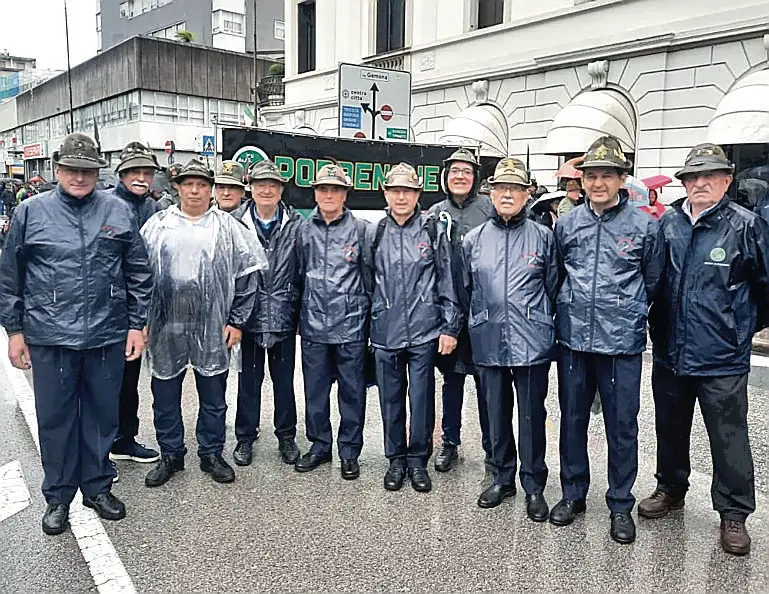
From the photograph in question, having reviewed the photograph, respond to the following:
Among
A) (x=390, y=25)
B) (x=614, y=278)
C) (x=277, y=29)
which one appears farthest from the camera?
(x=277, y=29)

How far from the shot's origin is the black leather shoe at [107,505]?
395cm

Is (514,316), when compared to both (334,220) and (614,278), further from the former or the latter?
(334,220)

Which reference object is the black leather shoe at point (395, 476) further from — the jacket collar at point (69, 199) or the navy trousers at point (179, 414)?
the jacket collar at point (69, 199)

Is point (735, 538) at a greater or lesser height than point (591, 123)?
lesser

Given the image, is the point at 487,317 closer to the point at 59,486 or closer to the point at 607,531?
the point at 607,531

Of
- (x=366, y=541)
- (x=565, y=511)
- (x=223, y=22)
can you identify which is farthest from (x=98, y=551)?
(x=223, y=22)

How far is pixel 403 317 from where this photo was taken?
14.2ft

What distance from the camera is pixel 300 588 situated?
3246 mm

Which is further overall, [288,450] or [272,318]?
[288,450]

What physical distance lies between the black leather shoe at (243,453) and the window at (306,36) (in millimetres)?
21570

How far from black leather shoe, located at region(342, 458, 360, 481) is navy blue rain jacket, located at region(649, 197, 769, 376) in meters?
2.02

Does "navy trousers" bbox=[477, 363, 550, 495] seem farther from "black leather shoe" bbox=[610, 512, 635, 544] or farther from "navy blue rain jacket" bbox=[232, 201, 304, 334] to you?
"navy blue rain jacket" bbox=[232, 201, 304, 334]

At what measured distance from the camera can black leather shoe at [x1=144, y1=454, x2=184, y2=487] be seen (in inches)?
173

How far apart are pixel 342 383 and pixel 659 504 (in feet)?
6.50
